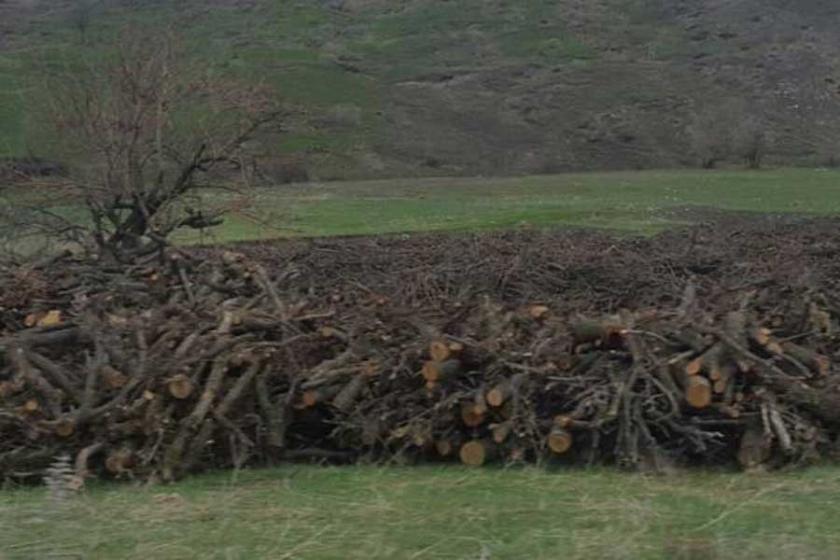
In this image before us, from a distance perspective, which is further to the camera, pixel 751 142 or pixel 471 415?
pixel 751 142

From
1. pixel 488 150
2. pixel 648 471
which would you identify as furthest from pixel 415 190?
pixel 648 471

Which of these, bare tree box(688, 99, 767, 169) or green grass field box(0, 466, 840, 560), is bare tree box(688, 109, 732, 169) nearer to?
bare tree box(688, 99, 767, 169)

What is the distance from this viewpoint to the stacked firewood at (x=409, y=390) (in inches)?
331

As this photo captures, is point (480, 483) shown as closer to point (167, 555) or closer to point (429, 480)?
point (429, 480)

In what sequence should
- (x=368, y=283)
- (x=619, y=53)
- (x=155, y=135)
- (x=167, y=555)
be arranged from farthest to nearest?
(x=619, y=53) < (x=155, y=135) < (x=368, y=283) < (x=167, y=555)

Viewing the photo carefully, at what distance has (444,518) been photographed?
21.5 ft

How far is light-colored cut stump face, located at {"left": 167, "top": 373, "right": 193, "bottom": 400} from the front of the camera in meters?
8.41

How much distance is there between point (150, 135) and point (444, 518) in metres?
11.3

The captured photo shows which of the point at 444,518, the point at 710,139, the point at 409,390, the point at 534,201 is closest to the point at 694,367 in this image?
the point at 409,390

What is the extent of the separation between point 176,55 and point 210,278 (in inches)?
286

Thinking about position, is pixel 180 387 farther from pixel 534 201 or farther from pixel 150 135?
pixel 534 201

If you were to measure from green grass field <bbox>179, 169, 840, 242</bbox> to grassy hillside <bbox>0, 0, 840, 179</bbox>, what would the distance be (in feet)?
24.2

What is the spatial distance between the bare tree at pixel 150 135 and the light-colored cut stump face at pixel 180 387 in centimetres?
709

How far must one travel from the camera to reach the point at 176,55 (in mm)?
18094
